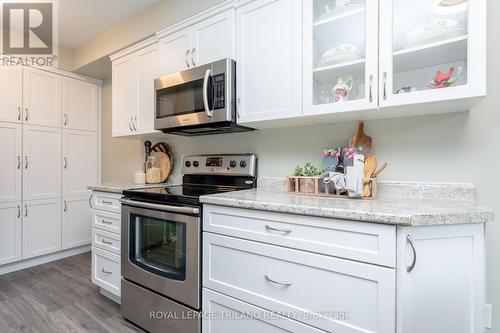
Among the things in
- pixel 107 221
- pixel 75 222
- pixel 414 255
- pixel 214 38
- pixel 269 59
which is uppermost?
pixel 214 38

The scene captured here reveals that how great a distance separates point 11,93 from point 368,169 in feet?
11.2

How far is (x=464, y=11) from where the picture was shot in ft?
3.53

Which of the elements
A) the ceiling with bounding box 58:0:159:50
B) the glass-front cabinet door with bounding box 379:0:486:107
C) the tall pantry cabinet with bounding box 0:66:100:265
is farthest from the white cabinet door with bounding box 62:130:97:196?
the glass-front cabinet door with bounding box 379:0:486:107

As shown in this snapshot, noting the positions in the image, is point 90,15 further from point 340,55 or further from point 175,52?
point 340,55

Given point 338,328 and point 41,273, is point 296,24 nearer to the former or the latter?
point 338,328

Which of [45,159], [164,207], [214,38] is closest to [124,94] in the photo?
[214,38]

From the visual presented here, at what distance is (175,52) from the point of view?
2021 millimetres

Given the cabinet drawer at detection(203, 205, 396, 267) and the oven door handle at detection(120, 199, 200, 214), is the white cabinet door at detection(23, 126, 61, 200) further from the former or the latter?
the cabinet drawer at detection(203, 205, 396, 267)

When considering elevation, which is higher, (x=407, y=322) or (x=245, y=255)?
(x=245, y=255)

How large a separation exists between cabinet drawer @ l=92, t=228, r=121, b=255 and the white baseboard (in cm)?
134

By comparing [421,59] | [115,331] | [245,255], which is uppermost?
[421,59]

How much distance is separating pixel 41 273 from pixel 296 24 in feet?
10.9

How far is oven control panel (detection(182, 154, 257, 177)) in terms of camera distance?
1919 mm

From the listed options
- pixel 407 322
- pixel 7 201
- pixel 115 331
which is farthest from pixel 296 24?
pixel 7 201
